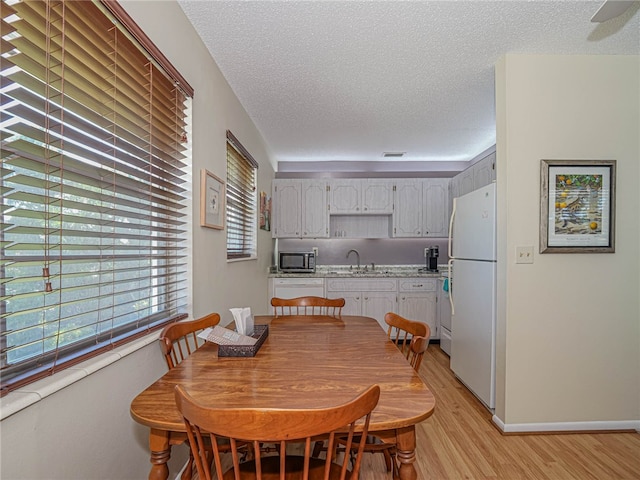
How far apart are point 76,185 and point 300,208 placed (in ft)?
11.9

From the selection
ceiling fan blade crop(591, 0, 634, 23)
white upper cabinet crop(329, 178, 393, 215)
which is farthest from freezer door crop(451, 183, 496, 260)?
white upper cabinet crop(329, 178, 393, 215)

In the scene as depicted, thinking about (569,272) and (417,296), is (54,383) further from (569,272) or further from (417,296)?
(417,296)

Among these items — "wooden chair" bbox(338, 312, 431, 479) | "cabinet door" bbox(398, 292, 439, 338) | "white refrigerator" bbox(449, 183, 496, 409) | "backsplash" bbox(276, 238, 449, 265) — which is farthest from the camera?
"backsplash" bbox(276, 238, 449, 265)

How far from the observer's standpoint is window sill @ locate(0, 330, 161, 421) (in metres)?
0.81

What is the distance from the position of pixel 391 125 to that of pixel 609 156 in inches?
73.9

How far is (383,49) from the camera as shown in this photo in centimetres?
212

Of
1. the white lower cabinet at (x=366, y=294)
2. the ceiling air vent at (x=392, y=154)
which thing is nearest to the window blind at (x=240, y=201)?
the white lower cabinet at (x=366, y=294)

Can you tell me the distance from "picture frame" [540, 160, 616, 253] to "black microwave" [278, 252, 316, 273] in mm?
2803

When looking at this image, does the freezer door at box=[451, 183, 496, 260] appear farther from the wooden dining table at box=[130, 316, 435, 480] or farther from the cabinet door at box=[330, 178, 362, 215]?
the cabinet door at box=[330, 178, 362, 215]

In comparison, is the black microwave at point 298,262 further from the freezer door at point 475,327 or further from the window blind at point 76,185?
the window blind at point 76,185

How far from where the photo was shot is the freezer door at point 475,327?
241 centimetres

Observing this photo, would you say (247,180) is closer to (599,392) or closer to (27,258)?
(27,258)

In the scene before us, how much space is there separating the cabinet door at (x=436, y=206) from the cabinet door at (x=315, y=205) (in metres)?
1.45

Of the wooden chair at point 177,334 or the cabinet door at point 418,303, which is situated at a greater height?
the wooden chair at point 177,334
